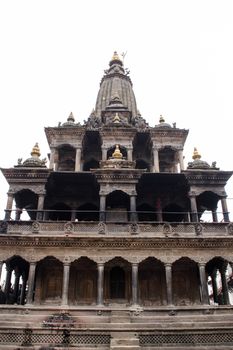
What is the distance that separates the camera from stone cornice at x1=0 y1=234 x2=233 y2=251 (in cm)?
2378

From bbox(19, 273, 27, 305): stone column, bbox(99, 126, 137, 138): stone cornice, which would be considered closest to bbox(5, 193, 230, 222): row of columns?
bbox(19, 273, 27, 305): stone column

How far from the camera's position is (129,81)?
4144 centimetres

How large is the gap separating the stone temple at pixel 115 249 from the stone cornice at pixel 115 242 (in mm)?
66

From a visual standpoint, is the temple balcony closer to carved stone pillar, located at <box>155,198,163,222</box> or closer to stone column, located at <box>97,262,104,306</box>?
stone column, located at <box>97,262,104,306</box>

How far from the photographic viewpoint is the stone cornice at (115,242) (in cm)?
2378

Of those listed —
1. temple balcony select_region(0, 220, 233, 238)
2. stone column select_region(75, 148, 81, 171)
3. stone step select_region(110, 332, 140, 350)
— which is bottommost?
stone step select_region(110, 332, 140, 350)

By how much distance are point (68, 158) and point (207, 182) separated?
40.3ft

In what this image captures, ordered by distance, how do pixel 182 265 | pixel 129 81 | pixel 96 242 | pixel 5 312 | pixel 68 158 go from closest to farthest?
pixel 5 312 < pixel 96 242 < pixel 182 265 < pixel 68 158 < pixel 129 81

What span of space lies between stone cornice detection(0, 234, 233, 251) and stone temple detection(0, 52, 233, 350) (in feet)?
0.22

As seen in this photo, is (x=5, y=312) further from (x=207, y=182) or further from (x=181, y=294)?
(x=207, y=182)

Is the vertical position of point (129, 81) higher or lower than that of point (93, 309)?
higher

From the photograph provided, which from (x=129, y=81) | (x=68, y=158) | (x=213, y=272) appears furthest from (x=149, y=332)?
(x=129, y=81)

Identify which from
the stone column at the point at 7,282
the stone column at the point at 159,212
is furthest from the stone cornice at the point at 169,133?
the stone column at the point at 7,282

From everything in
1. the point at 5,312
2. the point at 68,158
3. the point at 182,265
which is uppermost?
the point at 68,158
